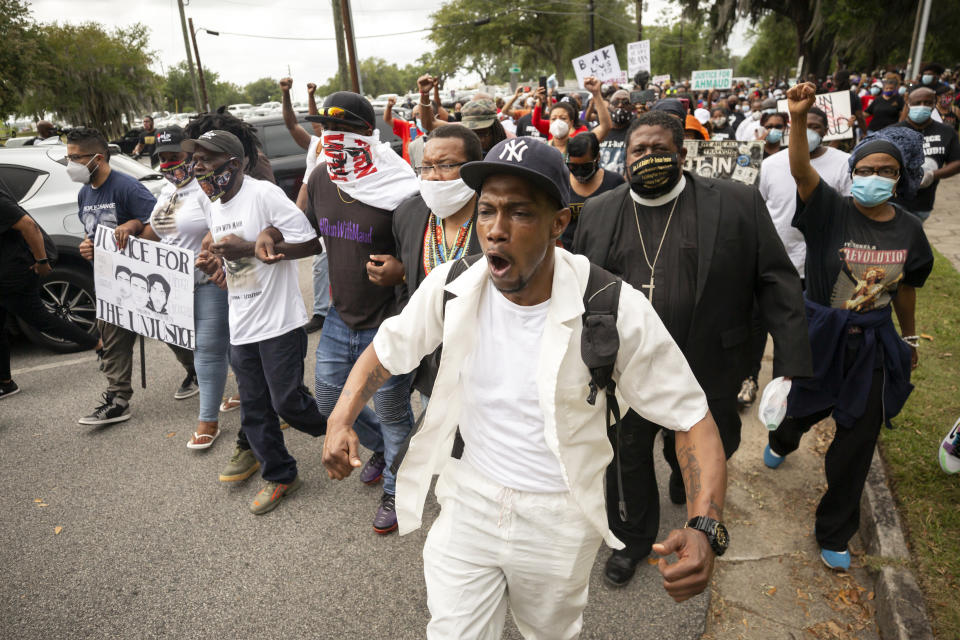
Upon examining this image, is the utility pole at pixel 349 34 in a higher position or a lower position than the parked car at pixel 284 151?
higher

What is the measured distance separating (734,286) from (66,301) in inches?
266

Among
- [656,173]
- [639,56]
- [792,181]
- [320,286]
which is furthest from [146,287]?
[639,56]

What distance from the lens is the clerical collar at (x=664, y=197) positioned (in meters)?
2.80

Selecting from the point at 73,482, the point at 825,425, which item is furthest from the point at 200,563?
the point at 825,425

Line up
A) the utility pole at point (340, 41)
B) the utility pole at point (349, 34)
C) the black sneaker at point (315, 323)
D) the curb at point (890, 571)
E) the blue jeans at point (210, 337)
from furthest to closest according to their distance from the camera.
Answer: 1. the utility pole at point (340, 41)
2. the utility pole at point (349, 34)
3. the black sneaker at point (315, 323)
4. the blue jeans at point (210, 337)
5. the curb at point (890, 571)

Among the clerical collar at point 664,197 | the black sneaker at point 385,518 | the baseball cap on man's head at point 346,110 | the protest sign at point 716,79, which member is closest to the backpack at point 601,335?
the clerical collar at point 664,197

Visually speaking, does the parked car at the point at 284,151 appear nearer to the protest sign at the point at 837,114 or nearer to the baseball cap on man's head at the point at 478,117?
the baseball cap on man's head at the point at 478,117

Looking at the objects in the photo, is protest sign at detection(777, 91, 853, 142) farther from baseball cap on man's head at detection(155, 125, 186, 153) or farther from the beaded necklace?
baseball cap on man's head at detection(155, 125, 186, 153)

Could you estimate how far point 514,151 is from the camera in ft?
5.56

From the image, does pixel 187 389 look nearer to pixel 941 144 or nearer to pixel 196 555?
pixel 196 555

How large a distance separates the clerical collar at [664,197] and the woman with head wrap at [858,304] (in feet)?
1.84

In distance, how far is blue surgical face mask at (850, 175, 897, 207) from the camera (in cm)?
288

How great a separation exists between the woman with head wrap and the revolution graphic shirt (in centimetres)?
281

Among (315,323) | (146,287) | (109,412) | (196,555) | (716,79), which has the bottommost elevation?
(196,555)
